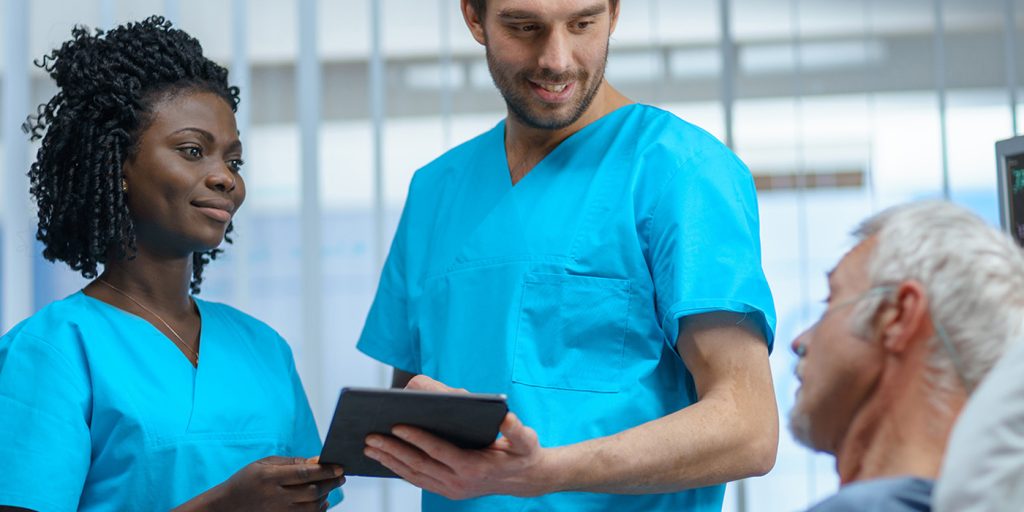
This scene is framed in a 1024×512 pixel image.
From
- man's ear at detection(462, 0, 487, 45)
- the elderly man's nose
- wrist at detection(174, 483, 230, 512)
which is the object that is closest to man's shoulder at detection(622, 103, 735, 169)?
man's ear at detection(462, 0, 487, 45)

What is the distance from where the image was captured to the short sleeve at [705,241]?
1.35 metres

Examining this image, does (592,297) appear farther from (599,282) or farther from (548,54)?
(548,54)

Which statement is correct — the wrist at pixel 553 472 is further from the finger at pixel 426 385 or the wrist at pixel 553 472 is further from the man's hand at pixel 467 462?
the finger at pixel 426 385

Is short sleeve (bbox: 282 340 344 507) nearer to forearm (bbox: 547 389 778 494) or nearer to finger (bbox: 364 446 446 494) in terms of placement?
finger (bbox: 364 446 446 494)

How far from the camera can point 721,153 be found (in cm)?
146

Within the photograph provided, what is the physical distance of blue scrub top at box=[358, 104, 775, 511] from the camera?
4.58ft

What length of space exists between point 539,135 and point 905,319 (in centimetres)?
72

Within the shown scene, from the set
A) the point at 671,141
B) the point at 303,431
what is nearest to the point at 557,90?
the point at 671,141

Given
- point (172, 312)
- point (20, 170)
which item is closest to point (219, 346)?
point (172, 312)

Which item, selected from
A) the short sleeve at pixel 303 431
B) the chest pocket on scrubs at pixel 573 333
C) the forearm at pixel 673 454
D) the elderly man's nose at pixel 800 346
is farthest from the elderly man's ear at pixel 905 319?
the short sleeve at pixel 303 431

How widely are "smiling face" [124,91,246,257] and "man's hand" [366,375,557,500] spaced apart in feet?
1.60

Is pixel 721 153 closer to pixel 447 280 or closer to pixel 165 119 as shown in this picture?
pixel 447 280

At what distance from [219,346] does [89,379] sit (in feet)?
0.72

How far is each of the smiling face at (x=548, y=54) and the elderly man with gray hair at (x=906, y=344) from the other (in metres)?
0.52
